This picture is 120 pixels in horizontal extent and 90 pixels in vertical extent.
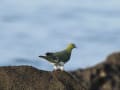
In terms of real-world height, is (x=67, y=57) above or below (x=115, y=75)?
above

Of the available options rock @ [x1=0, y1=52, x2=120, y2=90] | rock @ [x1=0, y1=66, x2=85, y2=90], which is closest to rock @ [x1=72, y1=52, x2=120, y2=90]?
rock @ [x1=0, y1=52, x2=120, y2=90]

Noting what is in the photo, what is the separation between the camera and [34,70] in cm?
3906

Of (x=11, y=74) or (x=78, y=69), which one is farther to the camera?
(x=78, y=69)

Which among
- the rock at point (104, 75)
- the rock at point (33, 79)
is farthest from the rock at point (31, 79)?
the rock at point (104, 75)

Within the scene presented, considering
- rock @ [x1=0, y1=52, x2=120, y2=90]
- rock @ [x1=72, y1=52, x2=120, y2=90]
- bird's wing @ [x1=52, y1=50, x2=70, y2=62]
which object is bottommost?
rock @ [x1=72, y1=52, x2=120, y2=90]

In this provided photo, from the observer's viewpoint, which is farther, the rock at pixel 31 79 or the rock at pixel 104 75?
the rock at pixel 104 75

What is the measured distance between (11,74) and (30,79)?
1.01 m

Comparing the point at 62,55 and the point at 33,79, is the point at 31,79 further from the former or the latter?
the point at 62,55

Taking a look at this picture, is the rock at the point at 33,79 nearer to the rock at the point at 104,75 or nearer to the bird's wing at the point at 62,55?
the bird's wing at the point at 62,55

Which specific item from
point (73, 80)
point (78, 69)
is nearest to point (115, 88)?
point (78, 69)

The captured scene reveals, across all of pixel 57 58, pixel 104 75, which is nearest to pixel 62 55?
pixel 57 58

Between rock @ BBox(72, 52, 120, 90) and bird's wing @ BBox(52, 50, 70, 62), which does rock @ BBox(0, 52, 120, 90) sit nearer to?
bird's wing @ BBox(52, 50, 70, 62)

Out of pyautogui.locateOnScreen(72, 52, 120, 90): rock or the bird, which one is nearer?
the bird

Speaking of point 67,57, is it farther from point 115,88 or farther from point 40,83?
point 115,88
